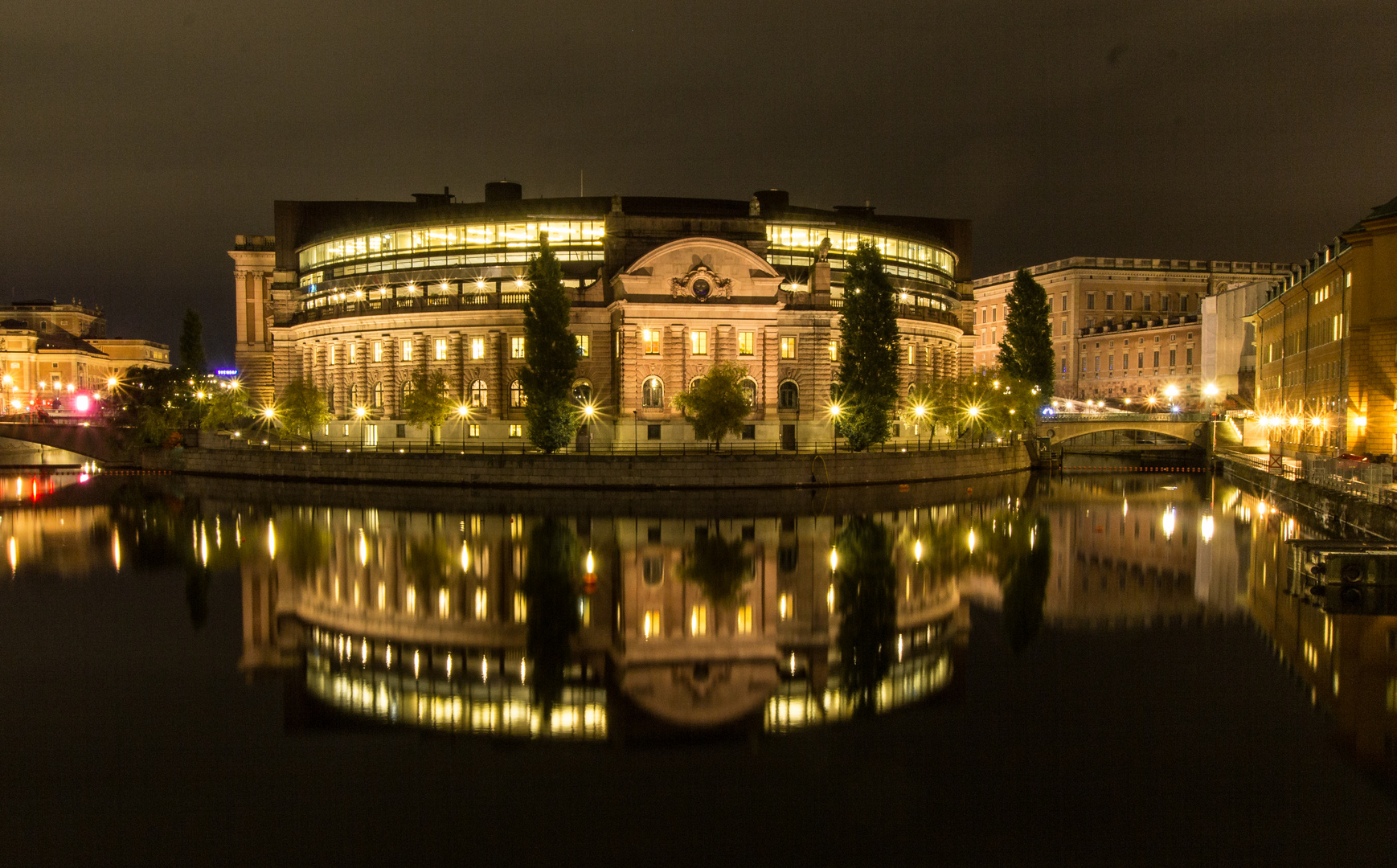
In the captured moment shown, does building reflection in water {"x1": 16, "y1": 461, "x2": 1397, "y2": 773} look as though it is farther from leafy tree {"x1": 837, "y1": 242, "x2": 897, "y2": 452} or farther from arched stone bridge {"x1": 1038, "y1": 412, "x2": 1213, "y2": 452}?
arched stone bridge {"x1": 1038, "y1": 412, "x2": 1213, "y2": 452}

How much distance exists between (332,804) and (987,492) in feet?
169

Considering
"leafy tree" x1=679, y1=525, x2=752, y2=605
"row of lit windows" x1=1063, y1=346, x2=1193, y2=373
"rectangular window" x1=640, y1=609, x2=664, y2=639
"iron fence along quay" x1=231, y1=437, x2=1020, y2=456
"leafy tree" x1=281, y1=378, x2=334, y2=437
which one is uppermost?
"row of lit windows" x1=1063, y1=346, x2=1193, y2=373

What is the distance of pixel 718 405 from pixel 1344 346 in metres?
33.3

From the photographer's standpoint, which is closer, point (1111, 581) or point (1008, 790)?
point (1008, 790)

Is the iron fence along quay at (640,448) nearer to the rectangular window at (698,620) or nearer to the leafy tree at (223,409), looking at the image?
the leafy tree at (223,409)

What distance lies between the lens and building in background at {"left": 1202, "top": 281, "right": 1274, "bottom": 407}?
10081 cm

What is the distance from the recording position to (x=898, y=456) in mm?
60719

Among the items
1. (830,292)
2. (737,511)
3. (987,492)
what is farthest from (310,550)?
(830,292)

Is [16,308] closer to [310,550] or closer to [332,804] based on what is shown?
[310,550]

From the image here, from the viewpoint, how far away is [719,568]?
107 ft

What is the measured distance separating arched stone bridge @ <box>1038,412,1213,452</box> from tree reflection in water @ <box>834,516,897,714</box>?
51.7m

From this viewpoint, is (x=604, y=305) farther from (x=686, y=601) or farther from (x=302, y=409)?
(x=686, y=601)

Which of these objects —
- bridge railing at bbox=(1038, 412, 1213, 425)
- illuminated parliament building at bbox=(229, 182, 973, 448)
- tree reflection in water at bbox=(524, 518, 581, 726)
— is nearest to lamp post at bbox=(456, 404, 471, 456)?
illuminated parliament building at bbox=(229, 182, 973, 448)

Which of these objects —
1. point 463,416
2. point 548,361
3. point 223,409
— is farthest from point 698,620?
point 223,409
